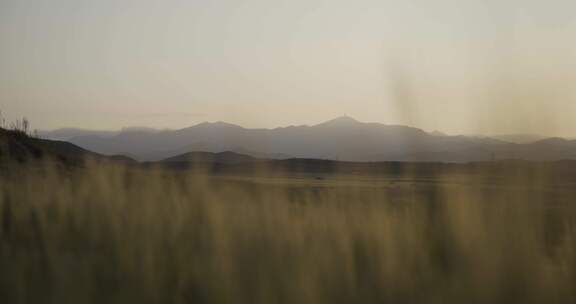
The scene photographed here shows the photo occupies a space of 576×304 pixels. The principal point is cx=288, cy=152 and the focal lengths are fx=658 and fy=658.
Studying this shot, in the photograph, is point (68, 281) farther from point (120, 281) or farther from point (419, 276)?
point (419, 276)

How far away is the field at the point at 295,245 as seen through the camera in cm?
452

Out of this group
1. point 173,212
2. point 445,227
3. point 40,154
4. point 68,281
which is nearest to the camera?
point 68,281

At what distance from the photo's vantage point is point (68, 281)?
456 centimetres

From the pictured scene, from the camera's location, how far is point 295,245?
17.8 ft

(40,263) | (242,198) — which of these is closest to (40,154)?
(242,198)

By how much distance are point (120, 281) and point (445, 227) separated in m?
2.81

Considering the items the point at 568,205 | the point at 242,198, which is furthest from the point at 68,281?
the point at 568,205

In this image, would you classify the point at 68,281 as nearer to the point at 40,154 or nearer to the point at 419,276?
the point at 419,276

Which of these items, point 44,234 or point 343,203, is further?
point 343,203

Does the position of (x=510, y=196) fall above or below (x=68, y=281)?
above

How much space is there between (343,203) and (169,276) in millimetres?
2867

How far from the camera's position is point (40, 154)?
1819cm

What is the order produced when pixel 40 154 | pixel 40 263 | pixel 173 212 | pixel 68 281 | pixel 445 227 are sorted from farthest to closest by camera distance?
pixel 40 154, pixel 173 212, pixel 445 227, pixel 40 263, pixel 68 281

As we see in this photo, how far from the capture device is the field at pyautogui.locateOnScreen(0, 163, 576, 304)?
4520mm
